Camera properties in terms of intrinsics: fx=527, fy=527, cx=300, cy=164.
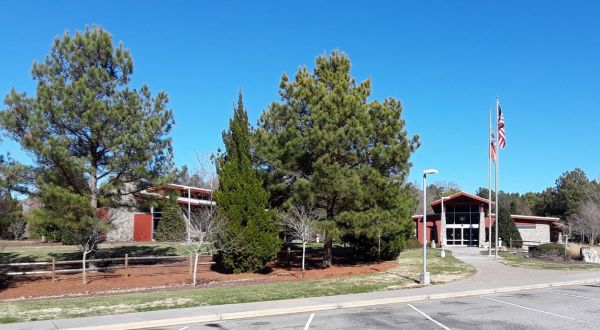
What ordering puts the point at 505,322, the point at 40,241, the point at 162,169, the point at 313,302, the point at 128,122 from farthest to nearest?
the point at 40,241, the point at 162,169, the point at 128,122, the point at 313,302, the point at 505,322

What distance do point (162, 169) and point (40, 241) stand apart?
77.8 ft

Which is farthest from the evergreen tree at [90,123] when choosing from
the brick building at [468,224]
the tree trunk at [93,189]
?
the brick building at [468,224]

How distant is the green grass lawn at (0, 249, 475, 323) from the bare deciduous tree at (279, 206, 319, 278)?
9.25 feet

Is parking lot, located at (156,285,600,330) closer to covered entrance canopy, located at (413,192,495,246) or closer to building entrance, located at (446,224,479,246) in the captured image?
covered entrance canopy, located at (413,192,495,246)

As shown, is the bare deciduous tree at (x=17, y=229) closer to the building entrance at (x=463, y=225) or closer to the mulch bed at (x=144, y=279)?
the mulch bed at (x=144, y=279)

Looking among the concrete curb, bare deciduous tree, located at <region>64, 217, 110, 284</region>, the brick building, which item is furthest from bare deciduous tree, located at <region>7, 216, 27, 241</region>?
the concrete curb

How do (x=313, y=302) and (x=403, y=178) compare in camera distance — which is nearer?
(x=313, y=302)

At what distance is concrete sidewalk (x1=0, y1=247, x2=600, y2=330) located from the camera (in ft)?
41.1

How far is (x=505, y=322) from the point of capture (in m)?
12.0

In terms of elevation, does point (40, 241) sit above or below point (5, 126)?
below

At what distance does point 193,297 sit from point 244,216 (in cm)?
887

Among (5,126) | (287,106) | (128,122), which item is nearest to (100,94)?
(128,122)

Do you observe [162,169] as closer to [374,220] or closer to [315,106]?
[315,106]

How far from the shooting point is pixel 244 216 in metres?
25.5
